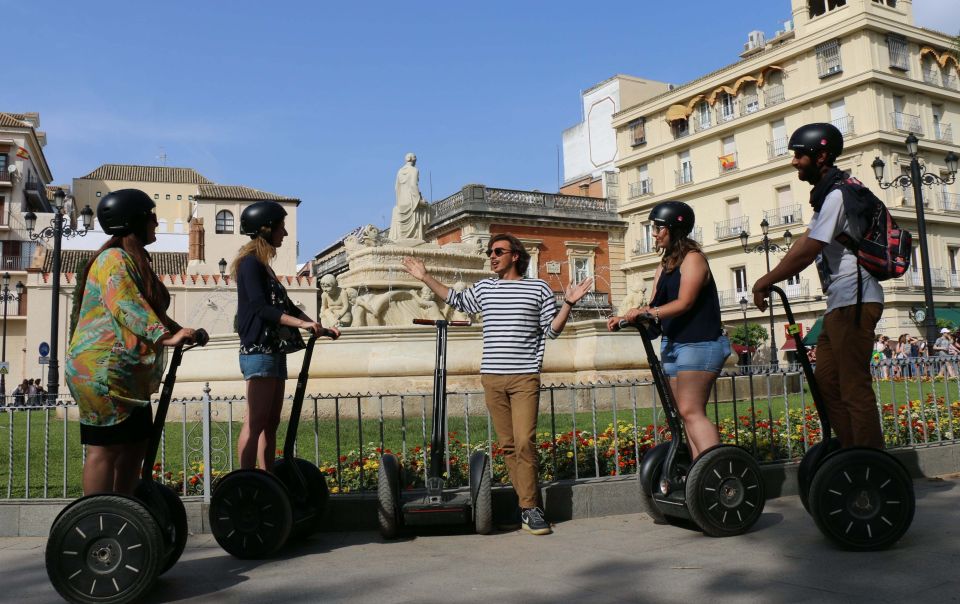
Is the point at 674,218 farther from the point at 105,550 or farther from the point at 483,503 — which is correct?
the point at 105,550

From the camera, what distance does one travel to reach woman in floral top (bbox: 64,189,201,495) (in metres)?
3.85

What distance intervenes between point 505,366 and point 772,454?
8.53ft

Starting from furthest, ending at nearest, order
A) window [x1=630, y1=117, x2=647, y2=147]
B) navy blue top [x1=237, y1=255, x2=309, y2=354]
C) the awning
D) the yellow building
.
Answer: window [x1=630, y1=117, x2=647, y2=147] < the awning < the yellow building < navy blue top [x1=237, y1=255, x2=309, y2=354]

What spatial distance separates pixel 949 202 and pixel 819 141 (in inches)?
1585

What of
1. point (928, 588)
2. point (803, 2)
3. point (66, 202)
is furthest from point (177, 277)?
point (928, 588)

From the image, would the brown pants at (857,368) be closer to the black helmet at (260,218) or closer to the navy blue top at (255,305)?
the navy blue top at (255,305)

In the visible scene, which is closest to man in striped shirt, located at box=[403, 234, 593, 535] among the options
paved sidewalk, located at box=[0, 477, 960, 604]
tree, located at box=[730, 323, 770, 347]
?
paved sidewalk, located at box=[0, 477, 960, 604]

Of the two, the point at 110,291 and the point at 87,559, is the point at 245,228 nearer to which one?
the point at 110,291

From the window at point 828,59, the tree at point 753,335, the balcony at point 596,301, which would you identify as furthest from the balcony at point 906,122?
the balcony at point 596,301

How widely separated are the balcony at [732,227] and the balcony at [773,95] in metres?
5.93

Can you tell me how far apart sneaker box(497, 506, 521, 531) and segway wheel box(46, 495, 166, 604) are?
7.28 ft

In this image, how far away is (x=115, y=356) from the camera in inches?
153

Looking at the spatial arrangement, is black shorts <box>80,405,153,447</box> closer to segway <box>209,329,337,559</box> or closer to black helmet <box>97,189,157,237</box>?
segway <box>209,329,337,559</box>

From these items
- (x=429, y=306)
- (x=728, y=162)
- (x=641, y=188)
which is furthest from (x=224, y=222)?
(x=429, y=306)
